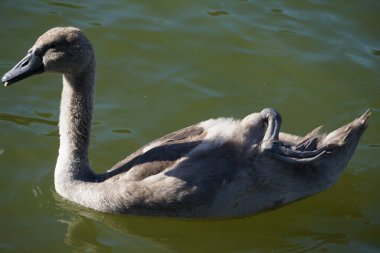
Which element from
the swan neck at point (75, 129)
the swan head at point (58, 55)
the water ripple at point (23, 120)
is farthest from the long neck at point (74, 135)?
the water ripple at point (23, 120)

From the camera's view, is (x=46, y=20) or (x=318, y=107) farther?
(x=46, y=20)

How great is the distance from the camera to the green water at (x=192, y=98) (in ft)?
30.1

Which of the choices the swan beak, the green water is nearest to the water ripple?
the green water

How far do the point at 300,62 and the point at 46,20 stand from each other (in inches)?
183

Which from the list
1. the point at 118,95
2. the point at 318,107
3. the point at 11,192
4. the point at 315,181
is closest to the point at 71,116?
the point at 11,192

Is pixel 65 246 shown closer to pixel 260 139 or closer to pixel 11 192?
pixel 11 192

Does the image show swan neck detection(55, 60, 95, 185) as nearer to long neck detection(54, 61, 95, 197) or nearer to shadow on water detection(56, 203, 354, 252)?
long neck detection(54, 61, 95, 197)

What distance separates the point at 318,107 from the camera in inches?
450

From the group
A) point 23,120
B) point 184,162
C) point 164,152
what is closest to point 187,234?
point 184,162

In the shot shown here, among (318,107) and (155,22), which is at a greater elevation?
(155,22)

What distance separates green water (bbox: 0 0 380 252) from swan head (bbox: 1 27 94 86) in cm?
178

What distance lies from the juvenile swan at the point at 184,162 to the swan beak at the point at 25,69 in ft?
0.04

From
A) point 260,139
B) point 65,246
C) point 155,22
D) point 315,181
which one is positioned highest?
point 155,22

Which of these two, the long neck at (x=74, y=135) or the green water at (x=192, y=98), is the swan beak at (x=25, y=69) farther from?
the green water at (x=192, y=98)
